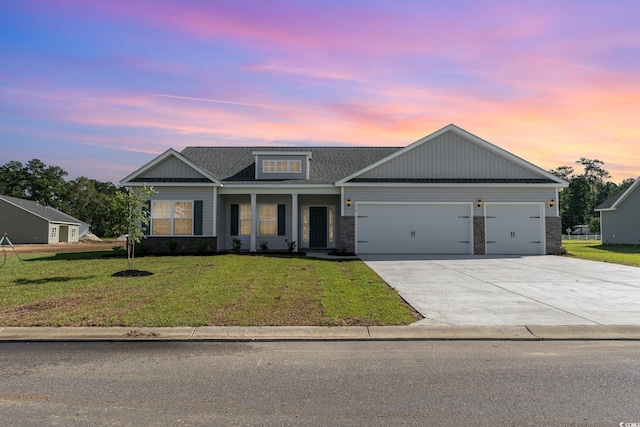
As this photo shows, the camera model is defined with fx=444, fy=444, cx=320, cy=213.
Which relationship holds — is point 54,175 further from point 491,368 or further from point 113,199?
point 491,368

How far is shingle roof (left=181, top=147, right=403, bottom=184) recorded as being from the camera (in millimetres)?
22281

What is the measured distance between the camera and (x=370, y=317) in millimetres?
7473

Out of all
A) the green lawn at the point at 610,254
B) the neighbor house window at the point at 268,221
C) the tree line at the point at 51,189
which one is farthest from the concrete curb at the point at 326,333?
the tree line at the point at 51,189

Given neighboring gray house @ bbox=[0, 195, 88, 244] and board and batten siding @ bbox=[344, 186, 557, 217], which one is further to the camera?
neighboring gray house @ bbox=[0, 195, 88, 244]

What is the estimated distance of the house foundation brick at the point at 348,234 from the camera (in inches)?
783

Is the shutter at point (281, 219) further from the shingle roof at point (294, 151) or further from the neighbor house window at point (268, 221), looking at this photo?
the shingle roof at point (294, 151)

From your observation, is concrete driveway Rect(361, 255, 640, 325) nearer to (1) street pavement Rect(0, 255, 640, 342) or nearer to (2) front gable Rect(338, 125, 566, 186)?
(1) street pavement Rect(0, 255, 640, 342)

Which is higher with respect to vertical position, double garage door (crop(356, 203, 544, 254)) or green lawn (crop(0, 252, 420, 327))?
double garage door (crop(356, 203, 544, 254))

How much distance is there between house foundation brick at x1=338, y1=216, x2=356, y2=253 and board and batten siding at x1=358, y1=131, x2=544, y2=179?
2.28 meters

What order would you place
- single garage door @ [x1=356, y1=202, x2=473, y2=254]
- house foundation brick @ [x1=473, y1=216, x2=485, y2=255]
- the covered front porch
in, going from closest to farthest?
house foundation brick @ [x1=473, y1=216, x2=485, y2=255], single garage door @ [x1=356, y1=202, x2=473, y2=254], the covered front porch

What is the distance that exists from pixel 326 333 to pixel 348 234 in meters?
13.4

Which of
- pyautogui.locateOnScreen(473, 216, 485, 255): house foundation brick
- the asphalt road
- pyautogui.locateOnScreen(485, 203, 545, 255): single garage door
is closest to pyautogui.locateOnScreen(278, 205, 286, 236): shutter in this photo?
pyautogui.locateOnScreen(473, 216, 485, 255): house foundation brick

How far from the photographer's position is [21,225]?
4072cm

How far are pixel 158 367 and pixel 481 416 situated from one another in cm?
358
